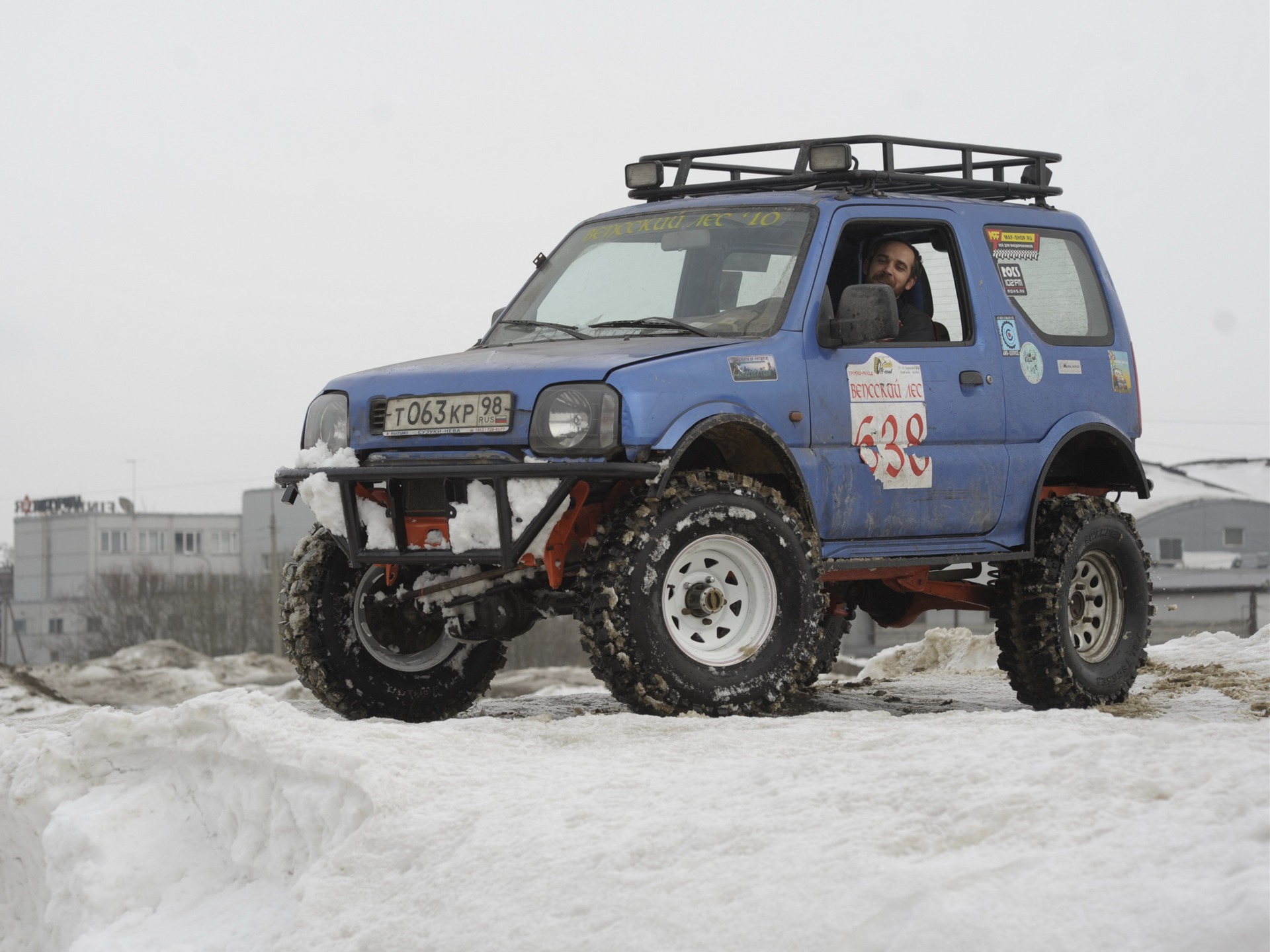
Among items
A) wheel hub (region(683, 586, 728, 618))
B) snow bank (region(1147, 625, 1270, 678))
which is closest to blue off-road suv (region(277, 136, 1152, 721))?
wheel hub (region(683, 586, 728, 618))

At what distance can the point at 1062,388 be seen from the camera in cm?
810

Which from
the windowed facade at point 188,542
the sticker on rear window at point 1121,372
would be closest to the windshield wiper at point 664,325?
the sticker on rear window at point 1121,372

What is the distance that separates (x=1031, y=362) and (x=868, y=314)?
1.34 m

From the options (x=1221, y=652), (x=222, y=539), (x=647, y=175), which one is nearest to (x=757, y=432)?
(x=647, y=175)

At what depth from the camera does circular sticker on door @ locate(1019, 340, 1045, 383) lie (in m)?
7.93

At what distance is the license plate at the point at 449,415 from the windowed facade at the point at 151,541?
85532mm

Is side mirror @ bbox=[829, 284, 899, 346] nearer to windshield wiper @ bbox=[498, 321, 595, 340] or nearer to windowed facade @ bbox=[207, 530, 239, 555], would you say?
windshield wiper @ bbox=[498, 321, 595, 340]

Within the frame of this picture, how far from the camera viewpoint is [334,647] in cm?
748

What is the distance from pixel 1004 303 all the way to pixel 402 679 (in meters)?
3.22

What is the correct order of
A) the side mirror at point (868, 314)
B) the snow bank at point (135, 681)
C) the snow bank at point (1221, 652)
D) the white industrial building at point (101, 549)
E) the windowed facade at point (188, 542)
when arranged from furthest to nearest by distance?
the windowed facade at point (188, 542) → the white industrial building at point (101, 549) → the snow bank at point (135, 681) → the snow bank at point (1221, 652) → the side mirror at point (868, 314)

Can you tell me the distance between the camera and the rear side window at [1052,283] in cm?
815

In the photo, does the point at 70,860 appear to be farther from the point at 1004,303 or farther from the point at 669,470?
the point at 1004,303

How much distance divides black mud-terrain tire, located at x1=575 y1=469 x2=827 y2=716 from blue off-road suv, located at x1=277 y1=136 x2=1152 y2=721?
0.01 metres

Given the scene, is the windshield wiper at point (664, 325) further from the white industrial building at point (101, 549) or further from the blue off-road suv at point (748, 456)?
the white industrial building at point (101, 549)
